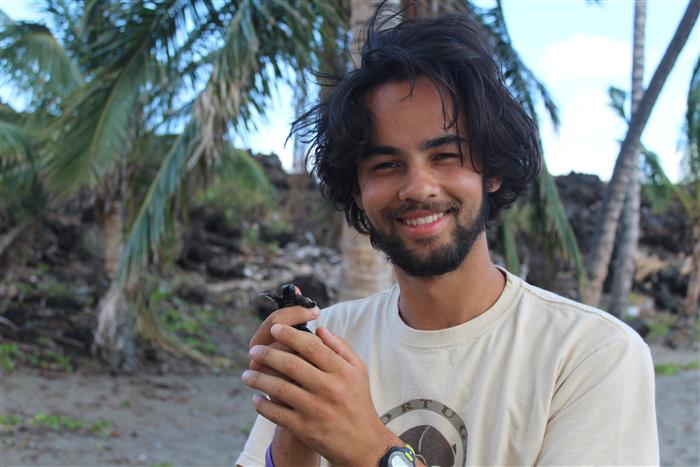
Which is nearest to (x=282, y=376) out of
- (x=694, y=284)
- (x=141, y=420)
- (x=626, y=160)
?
(x=141, y=420)

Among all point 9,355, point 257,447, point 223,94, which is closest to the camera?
point 257,447

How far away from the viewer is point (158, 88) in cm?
775

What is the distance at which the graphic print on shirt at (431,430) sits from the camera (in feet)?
4.86

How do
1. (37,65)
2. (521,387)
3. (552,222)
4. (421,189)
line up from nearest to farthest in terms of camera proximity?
(521,387) < (421,189) < (552,222) < (37,65)

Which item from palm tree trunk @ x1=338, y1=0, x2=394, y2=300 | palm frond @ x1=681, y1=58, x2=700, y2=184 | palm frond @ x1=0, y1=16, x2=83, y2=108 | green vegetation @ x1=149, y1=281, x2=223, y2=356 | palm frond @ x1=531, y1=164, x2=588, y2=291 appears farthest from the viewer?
palm frond @ x1=681, y1=58, x2=700, y2=184

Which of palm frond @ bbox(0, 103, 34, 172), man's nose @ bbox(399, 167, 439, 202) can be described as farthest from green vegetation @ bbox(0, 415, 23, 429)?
man's nose @ bbox(399, 167, 439, 202)

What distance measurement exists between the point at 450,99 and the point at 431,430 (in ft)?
2.56

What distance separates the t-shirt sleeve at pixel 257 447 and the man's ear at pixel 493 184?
0.83m

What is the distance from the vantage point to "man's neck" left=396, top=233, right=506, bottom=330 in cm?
165

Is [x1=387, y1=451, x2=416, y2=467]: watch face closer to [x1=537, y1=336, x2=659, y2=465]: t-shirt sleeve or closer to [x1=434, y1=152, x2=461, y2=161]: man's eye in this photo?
[x1=537, y1=336, x2=659, y2=465]: t-shirt sleeve

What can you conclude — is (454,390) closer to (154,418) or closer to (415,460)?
(415,460)

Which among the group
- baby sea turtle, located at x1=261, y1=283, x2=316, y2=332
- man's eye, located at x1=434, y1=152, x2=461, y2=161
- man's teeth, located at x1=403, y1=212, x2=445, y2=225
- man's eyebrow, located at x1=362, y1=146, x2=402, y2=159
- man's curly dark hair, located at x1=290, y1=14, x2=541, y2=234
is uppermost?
man's curly dark hair, located at x1=290, y1=14, x2=541, y2=234

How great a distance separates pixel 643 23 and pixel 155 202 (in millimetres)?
6747

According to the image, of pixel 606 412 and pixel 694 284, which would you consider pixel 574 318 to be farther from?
pixel 694 284
